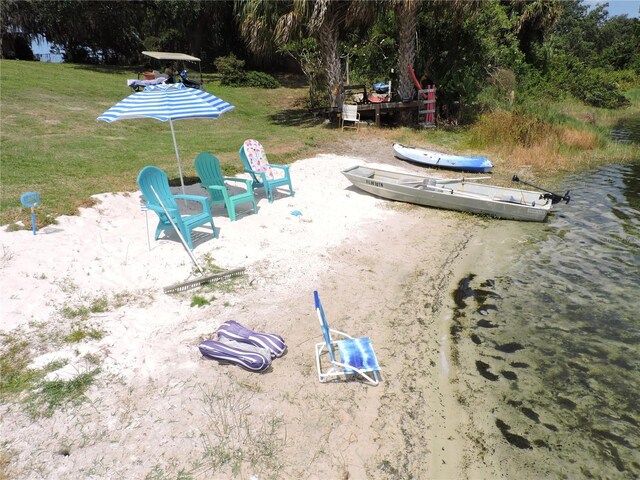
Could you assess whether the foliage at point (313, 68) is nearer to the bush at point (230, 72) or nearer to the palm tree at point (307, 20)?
the palm tree at point (307, 20)

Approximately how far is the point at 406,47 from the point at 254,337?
16.9 m

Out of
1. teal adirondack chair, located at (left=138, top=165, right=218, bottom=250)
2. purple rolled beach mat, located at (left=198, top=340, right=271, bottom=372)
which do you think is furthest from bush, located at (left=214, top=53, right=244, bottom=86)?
purple rolled beach mat, located at (left=198, top=340, right=271, bottom=372)

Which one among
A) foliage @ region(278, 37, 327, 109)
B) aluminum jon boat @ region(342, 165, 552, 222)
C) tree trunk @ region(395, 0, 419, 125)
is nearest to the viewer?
aluminum jon boat @ region(342, 165, 552, 222)

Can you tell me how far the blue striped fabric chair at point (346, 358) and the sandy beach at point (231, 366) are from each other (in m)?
0.13

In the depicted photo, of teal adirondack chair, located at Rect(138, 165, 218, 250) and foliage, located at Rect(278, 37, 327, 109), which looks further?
foliage, located at Rect(278, 37, 327, 109)

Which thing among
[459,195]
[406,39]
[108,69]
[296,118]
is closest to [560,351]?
[459,195]

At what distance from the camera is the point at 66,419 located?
3969mm

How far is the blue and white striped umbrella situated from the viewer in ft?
23.9

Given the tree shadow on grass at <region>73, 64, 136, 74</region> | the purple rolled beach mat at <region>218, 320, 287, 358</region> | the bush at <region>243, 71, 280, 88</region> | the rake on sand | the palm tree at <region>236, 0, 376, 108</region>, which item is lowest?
the purple rolled beach mat at <region>218, 320, 287, 358</region>

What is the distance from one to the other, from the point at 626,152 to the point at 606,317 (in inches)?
A: 558

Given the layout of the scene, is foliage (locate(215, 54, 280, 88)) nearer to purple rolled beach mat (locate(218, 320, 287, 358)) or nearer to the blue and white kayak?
the blue and white kayak

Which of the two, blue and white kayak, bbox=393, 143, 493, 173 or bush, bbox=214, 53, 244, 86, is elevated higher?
bush, bbox=214, 53, 244, 86

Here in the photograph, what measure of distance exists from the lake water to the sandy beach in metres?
0.43

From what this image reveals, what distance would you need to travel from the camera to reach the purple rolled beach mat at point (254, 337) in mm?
5035
